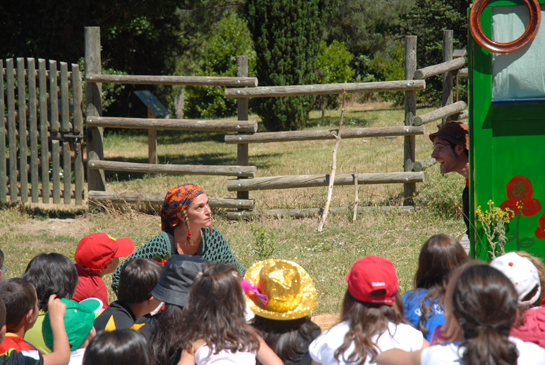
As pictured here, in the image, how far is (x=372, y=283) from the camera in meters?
2.28

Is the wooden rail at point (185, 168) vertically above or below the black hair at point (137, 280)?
above

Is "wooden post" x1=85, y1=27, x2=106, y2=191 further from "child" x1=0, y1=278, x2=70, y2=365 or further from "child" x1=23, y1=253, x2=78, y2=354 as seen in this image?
"child" x1=0, y1=278, x2=70, y2=365

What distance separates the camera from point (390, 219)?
670 centimetres

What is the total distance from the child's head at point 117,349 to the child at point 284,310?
67 centimetres

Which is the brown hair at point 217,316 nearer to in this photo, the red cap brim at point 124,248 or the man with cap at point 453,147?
the red cap brim at point 124,248

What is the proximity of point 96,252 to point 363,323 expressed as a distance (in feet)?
5.86

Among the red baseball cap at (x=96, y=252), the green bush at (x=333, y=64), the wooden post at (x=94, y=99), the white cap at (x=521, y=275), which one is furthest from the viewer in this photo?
the green bush at (x=333, y=64)

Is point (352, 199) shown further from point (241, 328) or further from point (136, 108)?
point (136, 108)

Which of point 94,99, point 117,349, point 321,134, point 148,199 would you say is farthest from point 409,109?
point 117,349

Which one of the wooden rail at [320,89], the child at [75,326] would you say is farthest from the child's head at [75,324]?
the wooden rail at [320,89]

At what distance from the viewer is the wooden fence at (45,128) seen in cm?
714

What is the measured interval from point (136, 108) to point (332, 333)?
686 inches

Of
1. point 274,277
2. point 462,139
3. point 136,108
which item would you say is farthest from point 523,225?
point 136,108

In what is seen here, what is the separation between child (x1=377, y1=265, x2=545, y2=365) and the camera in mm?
1862
